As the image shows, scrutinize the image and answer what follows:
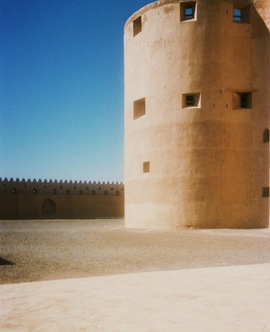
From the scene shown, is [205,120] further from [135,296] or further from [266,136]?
[135,296]

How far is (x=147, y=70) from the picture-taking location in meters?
14.9

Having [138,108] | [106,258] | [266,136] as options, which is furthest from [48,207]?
[106,258]

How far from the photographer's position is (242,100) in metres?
14.7

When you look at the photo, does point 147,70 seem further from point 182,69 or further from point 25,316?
point 25,316

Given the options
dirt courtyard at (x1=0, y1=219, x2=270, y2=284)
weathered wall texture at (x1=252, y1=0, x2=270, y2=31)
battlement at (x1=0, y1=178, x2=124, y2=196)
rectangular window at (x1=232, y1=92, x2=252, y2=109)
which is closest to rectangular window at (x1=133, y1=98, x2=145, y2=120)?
rectangular window at (x1=232, y1=92, x2=252, y2=109)

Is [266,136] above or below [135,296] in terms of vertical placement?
above

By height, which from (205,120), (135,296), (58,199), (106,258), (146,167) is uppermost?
(205,120)

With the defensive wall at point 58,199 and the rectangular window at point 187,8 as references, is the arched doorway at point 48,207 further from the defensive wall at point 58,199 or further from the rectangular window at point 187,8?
the rectangular window at point 187,8

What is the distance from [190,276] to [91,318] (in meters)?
1.86

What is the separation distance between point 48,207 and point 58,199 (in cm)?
107

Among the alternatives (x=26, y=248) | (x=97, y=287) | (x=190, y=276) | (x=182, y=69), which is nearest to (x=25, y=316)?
(x=97, y=287)

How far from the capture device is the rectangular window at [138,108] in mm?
15586

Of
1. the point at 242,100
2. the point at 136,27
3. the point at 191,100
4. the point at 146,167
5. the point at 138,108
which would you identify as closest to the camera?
the point at 191,100

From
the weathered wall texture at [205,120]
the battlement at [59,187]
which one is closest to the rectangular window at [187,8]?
the weathered wall texture at [205,120]
